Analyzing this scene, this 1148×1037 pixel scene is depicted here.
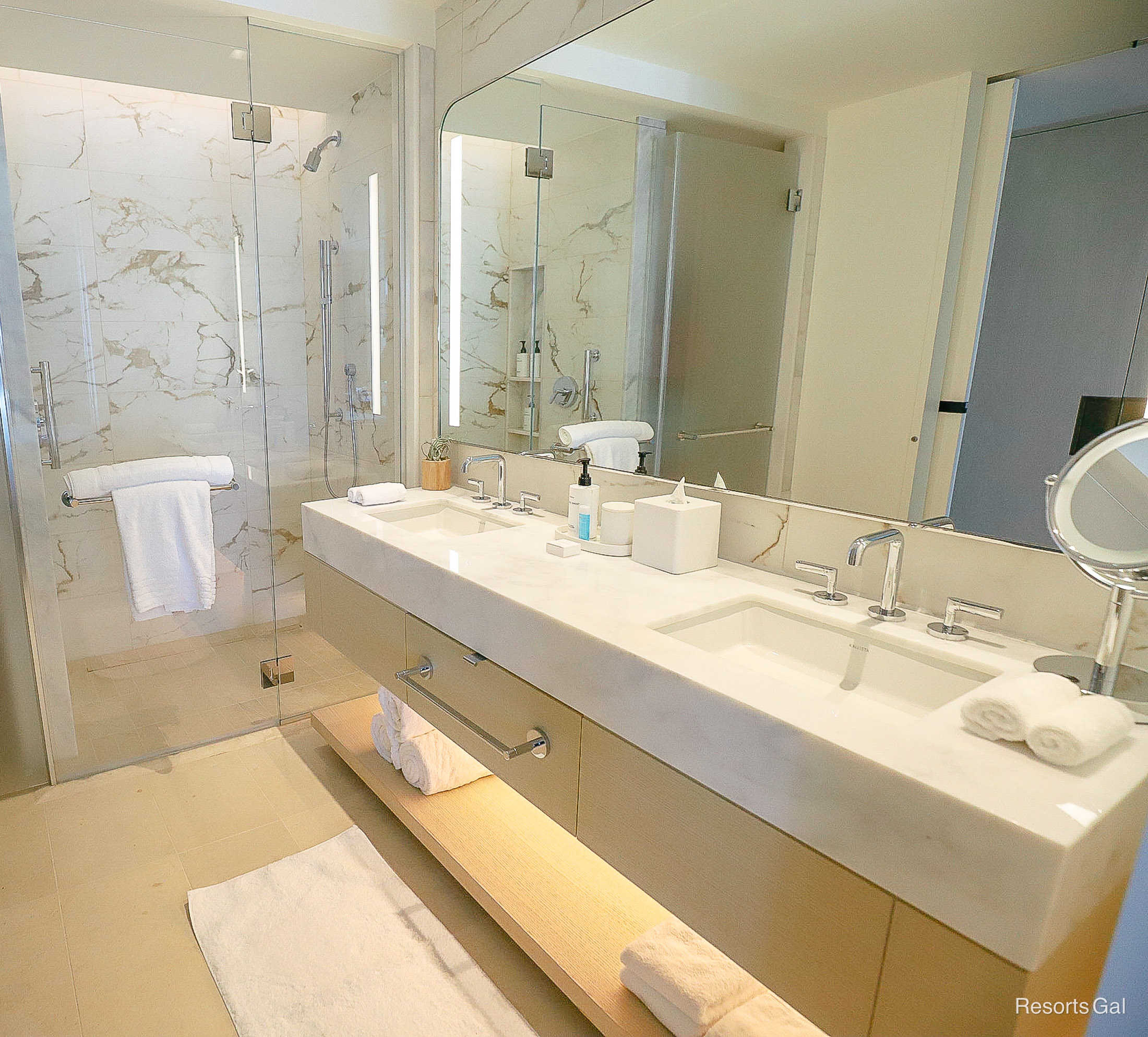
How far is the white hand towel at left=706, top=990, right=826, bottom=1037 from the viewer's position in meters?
1.26

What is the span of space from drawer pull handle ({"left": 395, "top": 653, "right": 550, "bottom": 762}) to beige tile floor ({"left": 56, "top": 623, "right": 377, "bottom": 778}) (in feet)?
3.35

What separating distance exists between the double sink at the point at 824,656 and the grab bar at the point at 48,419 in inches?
73.4

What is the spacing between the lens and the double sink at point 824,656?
116 centimetres

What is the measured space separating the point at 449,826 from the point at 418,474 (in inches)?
49.3

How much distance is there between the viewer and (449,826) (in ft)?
6.25

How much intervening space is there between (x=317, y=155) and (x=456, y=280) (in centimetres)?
57

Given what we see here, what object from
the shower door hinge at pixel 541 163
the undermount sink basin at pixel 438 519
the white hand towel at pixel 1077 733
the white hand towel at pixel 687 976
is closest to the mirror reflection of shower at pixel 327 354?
the undermount sink basin at pixel 438 519

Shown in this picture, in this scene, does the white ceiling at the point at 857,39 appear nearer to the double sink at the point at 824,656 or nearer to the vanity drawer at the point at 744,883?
the double sink at the point at 824,656

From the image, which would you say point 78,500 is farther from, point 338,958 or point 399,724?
point 338,958

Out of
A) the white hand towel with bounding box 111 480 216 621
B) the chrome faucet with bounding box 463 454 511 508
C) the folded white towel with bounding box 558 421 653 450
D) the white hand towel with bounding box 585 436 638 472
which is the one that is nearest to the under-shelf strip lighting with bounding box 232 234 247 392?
the white hand towel with bounding box 111 480 216 621

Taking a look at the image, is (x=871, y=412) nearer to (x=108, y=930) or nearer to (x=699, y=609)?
(x=699, y=609)

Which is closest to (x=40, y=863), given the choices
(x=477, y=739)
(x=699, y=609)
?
(x=477, y=739)

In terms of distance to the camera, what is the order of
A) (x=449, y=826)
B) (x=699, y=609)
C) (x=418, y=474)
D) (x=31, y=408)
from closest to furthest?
(x=699, y=609) → (x=449, y=826) → (x=31, y=408) → (x=418, y=474)

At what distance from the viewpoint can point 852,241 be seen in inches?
53.8
